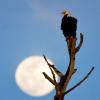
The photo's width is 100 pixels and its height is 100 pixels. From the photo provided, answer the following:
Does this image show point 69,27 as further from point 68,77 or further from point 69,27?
point 68,77

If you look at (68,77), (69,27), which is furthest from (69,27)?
(68,77)

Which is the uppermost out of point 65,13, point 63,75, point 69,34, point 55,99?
point 65,13

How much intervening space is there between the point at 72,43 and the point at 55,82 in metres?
1.16

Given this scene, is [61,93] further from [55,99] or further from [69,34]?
[69,34]

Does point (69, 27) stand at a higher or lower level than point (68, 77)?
higher

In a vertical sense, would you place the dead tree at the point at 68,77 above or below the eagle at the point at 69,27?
below

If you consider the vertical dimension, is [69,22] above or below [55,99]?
above

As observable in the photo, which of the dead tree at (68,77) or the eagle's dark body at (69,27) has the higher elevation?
the eagle's dark body at (69,27)

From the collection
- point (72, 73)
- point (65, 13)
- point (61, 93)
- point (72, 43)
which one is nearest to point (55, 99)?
point (61, 93)

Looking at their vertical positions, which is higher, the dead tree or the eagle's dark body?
the eagle's dark body

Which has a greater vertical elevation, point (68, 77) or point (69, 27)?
point (69, 27)

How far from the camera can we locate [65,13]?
34.3ft

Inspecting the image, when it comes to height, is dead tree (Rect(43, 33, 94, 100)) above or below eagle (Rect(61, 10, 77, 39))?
below

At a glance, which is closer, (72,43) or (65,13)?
(72,43)
